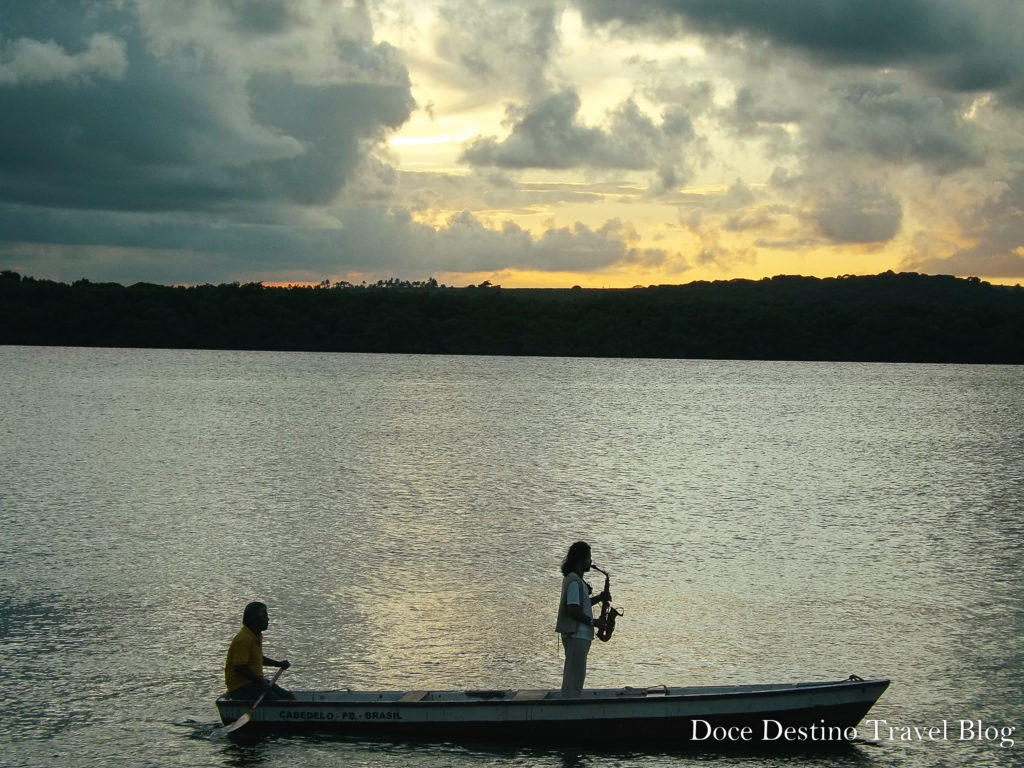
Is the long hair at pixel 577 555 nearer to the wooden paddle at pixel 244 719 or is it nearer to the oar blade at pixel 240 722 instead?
the wooden paddle at pixel 244 719

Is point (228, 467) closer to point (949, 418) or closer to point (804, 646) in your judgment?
point (804, 646)

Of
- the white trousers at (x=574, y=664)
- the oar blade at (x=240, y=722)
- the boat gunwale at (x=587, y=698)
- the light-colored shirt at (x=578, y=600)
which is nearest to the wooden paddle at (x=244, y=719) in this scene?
the oar blade at (x=240, y=722)

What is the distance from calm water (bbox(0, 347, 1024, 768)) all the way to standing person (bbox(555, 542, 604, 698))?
1166 mm

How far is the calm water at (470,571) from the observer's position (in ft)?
58.2

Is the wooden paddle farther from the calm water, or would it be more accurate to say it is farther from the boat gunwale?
the calm water

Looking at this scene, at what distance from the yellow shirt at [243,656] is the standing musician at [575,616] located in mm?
4231

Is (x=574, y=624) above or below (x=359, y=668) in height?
above

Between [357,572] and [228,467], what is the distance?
2628 centimetres

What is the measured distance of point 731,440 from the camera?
250ft

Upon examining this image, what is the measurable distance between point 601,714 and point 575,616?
1556 millimetres

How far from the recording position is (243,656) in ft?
53.0

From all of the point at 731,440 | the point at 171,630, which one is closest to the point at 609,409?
the point at 731,440

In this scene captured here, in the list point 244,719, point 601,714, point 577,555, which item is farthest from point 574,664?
point 244,719

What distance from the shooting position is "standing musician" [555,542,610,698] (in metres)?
14.9
